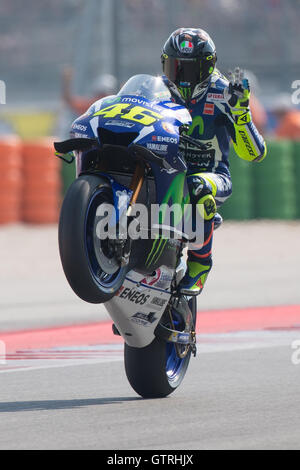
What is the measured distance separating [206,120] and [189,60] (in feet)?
1.11

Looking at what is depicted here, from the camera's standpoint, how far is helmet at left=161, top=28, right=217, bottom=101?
18.9 ft

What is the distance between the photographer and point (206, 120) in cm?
594

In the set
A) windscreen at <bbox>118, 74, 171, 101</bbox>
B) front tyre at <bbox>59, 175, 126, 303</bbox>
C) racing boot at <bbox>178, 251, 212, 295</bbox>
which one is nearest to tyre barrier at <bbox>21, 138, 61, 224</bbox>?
racing boot at <bbox>178, 251, 212, 295</bbox>

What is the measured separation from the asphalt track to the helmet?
62.3 inches

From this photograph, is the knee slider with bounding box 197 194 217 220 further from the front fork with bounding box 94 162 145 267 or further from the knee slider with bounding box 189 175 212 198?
the front fork with bounding box 94 162 145 267

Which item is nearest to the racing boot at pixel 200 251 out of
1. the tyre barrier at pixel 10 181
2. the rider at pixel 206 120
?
the rider at pixel 206 120

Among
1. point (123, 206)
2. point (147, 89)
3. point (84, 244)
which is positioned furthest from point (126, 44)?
point (84, 244)

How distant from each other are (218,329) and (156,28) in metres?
21.6

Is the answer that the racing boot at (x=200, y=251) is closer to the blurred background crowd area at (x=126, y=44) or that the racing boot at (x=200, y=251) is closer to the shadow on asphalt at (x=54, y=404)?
the shadow on asphalt at (x=54, y=404)

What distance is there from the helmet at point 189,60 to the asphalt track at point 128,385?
1.58 meters

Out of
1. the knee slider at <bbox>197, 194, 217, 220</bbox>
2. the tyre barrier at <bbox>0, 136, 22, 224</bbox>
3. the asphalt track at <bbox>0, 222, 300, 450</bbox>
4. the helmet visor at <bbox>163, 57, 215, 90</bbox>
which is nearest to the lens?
the asphalt track at <bbox>0, 222, 300, 450</bbox>

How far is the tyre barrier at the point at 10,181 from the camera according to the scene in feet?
50.5

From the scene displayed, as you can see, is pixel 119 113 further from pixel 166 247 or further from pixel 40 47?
pixel 40 47

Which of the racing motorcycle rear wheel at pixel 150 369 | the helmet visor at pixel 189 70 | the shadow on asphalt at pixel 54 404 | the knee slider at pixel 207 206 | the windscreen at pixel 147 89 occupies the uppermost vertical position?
the helmet visor at pixel 189 70
